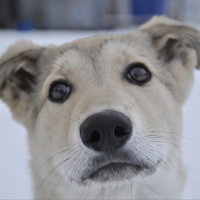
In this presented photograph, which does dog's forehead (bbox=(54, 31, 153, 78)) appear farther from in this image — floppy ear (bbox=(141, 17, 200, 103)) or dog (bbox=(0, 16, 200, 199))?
floppy ear (bbox=(141, 17, 200, 103))

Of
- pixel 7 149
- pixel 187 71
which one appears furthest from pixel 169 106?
pixel 7 149

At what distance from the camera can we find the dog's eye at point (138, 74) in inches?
108

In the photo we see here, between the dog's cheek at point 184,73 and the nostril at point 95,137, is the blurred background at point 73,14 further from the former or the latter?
the nostril at point 95,137

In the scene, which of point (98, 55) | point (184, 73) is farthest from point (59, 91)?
point (184, 73)

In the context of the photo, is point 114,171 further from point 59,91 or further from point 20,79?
point 20,79

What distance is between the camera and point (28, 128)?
3230 mm

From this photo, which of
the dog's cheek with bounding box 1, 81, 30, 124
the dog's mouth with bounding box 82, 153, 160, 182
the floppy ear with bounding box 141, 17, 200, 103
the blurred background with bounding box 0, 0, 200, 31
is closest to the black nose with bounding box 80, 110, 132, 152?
the dog's mouth with bounding box 82, 153, 160, 182

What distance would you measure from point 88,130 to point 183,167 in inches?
60.3

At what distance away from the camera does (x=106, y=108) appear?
212 cm

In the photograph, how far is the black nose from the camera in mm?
1993

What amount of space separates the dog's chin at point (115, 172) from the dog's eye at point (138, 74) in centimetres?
81

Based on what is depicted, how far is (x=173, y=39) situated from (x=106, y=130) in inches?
69.1

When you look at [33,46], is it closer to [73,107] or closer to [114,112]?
[73,107]

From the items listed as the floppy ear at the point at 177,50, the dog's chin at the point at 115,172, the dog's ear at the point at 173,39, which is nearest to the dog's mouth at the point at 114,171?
the dog's chin at the point at 115,172
